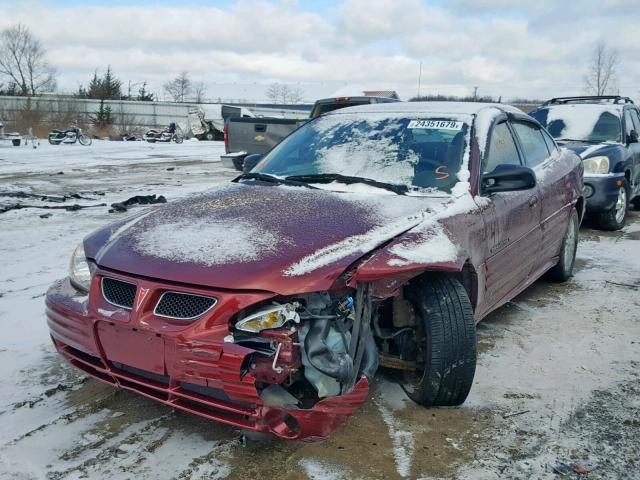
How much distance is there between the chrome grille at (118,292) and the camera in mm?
2572

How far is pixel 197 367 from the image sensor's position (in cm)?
236

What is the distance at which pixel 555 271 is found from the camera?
17.3ft

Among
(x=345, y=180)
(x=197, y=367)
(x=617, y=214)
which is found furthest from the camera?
(x=617, y=214)

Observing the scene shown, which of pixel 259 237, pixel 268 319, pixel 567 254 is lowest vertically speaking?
pixel 567 254

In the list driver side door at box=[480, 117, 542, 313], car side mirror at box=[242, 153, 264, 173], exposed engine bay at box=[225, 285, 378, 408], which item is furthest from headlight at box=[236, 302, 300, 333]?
car side mirror at box=[242, 153, 264, 173]

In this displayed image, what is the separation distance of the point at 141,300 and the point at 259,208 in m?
0.90

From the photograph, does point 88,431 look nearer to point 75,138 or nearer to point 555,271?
point 555,271

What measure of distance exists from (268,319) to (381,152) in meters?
1.72

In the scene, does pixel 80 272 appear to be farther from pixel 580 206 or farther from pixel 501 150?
pixel 580 206

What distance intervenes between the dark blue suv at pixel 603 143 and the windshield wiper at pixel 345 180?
476cm

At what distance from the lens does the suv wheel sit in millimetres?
7602

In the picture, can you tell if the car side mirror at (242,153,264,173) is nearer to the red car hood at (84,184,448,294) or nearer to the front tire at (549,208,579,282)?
the red car hood at (84,184,448,294)

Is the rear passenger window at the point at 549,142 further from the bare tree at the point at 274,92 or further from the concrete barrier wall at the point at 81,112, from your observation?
the bare tree at the point at 274,92

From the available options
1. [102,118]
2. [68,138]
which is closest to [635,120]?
[68,138]
